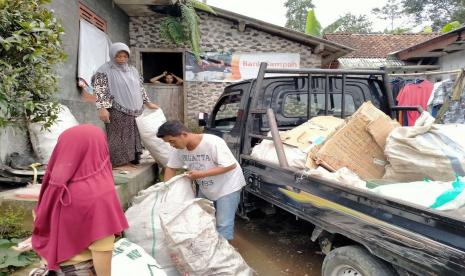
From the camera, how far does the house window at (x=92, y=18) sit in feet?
21.0

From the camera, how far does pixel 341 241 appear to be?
2561 millimetres

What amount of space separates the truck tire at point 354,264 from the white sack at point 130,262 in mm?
1060

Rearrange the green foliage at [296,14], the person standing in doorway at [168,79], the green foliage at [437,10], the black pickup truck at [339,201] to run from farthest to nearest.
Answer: the green foliage at [296,14], the green foliage at [437,10], the person standing in doorway at [168,79], the black pickup truck at [339,201]

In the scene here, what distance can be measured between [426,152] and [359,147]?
0.67m

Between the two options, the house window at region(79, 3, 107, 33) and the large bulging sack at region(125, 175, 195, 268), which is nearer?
the large bulging sack at region(125, 175, 195, 268)

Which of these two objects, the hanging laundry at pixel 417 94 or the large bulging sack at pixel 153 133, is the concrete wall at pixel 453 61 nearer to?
the hanging laundry at pixel 417 94

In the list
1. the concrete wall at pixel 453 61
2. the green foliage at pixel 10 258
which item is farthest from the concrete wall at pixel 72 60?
the concrete wall at pixel 453 61

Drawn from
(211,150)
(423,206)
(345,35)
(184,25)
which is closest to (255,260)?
(211,150)

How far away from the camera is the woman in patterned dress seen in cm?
400

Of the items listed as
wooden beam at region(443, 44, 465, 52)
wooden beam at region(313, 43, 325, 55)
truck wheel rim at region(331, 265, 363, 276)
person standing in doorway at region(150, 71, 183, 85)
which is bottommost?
truck wheel rim at region(331, 265, 363, 276)

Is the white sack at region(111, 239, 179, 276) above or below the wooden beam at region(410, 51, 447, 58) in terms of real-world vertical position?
below

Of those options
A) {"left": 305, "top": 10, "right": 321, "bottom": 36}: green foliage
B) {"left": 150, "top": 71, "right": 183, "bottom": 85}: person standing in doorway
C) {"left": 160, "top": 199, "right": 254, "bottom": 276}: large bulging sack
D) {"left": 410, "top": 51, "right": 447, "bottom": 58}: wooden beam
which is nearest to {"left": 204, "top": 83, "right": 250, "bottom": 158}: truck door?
{"left": 160, "top": 199, "right": 254, "bottom": 276}: large bulging sack

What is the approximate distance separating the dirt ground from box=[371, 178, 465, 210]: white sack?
58.2 inches

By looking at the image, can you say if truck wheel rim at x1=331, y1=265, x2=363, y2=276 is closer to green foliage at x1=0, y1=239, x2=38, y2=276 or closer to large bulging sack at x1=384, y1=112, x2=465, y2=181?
large bulging sack at x1=384, y1=112, x2=465, y2=181
